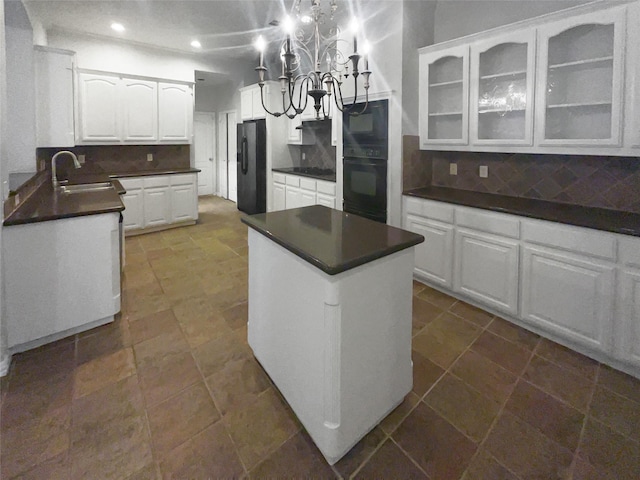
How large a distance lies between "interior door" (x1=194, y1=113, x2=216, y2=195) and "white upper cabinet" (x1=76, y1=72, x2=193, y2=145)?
223 centimetres

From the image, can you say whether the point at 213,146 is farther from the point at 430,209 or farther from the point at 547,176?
the point at 547,176

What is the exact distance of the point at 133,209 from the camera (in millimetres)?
4871

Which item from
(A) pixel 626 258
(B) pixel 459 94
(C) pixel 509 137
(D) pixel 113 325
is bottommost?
(D) pixel 113 325

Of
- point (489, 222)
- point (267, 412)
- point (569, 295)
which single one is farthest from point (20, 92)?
point (569, 295)

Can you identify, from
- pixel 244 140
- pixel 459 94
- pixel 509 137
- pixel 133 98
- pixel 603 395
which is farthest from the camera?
pixel 244 140

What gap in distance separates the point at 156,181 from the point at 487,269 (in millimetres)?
4622

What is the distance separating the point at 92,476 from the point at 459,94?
367cm

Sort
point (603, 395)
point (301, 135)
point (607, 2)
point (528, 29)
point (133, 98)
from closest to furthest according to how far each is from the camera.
Result: point (603, 395)
point (607, 2)
point (528, 29)
point (133, 98)
point (301, 135)

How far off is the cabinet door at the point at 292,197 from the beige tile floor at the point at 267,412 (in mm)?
2676

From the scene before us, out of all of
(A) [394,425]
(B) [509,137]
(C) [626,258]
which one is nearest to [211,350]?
(A) [394,425]

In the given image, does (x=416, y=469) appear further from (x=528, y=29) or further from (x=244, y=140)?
(x=244, y=140)

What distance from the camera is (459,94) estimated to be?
314cm

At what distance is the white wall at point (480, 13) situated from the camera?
270cm

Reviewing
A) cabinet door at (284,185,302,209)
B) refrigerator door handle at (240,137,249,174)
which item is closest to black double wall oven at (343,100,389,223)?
cabinet door at (284,185,302,209)
